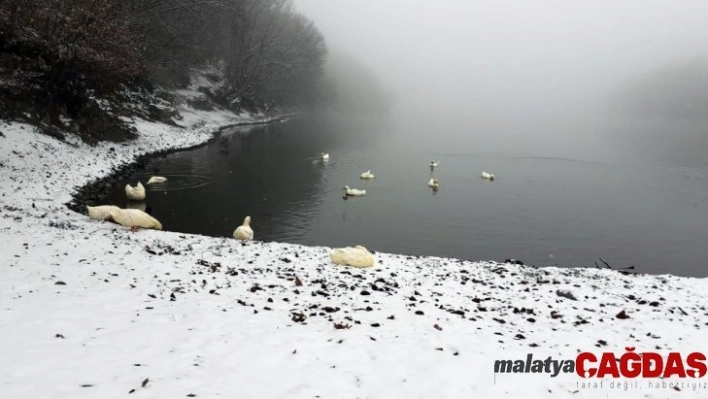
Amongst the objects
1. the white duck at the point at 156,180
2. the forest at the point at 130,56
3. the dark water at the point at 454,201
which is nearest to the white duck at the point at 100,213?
the dark water at the point at 454,201

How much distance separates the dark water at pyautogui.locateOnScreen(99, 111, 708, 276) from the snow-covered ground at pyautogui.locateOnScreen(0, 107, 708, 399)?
679 centimetres

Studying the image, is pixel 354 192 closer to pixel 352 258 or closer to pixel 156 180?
pixel 156 180

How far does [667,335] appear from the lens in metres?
10.9

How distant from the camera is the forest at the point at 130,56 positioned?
30.6 meters

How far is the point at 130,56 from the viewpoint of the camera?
38.8 m

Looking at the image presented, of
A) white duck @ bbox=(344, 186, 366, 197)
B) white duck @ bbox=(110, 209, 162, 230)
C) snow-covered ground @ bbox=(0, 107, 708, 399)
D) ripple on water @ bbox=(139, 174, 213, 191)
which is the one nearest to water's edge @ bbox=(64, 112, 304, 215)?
ripple on water @ bbox=(139, 174, 213, 191)

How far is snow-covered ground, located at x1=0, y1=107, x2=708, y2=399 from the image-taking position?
7992mm

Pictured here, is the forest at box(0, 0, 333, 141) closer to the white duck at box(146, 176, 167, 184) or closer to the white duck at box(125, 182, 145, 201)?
the white duck at box(146, 176, 167, 184)

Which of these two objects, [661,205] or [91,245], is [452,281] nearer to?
[91,245]

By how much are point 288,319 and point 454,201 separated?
2653 cm

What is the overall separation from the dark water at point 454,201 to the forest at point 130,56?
8087 mm

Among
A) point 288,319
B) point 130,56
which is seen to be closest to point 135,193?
point 130,56

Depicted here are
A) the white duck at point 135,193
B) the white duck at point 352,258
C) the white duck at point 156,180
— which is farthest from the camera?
the white duck at point 156,180

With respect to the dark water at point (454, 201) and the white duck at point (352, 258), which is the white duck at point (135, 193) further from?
the white duck at point (352, 258)
